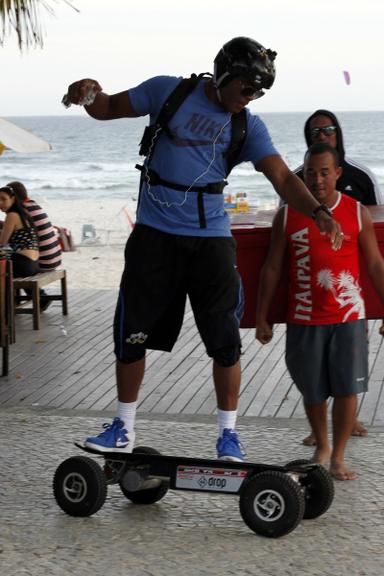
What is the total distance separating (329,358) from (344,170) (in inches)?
50.9

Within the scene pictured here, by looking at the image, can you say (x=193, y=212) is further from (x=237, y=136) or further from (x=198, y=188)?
(x=237, y=136)

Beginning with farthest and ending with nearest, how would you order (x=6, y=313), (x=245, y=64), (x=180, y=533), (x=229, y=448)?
1. (x=6, y=313)
2. (x=229, y=448)
3. (x=245, y=64)
4. (x=180, y=533)

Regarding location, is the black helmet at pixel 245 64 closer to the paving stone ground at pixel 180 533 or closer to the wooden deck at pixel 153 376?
the paving stone ground at pixel 180 533

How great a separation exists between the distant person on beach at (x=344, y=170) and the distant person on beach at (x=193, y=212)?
3.44 feet

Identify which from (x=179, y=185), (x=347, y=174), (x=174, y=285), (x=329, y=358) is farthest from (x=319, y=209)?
(x=347, y=174)

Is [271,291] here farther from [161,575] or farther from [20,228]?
[20,228]

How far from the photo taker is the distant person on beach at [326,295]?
500 centimetres

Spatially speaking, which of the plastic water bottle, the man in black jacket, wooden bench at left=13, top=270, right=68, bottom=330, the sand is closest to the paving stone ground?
the man in black jacket

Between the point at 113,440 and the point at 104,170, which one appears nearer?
the point at 113,440

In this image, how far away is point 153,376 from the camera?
7785mm

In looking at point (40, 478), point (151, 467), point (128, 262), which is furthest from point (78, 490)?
point (128, 262)

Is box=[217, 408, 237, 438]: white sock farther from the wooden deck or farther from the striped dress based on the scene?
the striped dress

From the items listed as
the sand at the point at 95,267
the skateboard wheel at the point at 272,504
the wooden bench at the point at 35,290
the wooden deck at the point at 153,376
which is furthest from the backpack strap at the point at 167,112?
the sand at the point at 95,267

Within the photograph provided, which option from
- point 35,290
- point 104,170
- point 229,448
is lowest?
point 104,170
